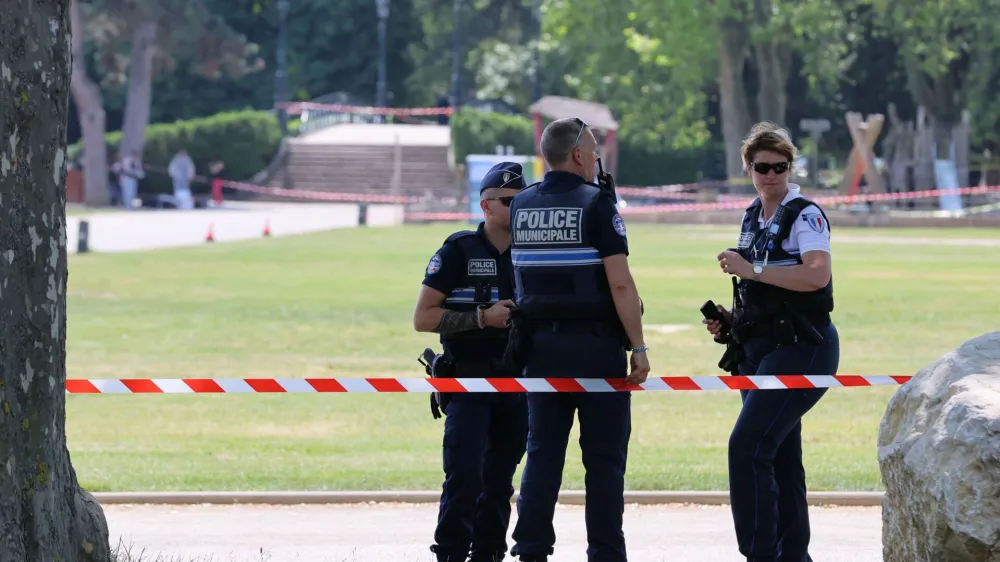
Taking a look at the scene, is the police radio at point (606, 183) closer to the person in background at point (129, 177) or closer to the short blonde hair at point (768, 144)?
the short blonde hair at point (768, 144)

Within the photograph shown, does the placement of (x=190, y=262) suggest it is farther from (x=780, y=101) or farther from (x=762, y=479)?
(x=780, y=101)

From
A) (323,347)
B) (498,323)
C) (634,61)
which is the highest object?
(634,61)

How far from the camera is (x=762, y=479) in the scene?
615 centimetres

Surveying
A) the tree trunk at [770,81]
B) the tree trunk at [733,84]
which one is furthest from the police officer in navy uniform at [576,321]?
the tree trunk at [770,81]

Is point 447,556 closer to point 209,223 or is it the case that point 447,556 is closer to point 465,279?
point 465,279

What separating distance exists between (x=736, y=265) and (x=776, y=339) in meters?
0.32

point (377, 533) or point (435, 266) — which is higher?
point (435, 266)

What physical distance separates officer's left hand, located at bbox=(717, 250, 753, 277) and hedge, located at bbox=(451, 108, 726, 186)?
5414 centimetres

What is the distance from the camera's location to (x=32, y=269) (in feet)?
17.4

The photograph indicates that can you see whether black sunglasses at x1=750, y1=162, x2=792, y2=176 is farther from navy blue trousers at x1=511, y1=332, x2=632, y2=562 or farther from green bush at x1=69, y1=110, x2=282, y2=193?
green bush at x1=69, y1=110, x2=282, y2=193

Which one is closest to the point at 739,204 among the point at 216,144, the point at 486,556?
the point at 216,144

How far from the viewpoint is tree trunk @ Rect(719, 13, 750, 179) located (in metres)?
55.6

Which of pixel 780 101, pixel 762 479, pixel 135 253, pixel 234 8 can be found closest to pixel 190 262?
pixel 135 253

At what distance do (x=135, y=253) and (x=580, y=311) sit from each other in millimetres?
26321
